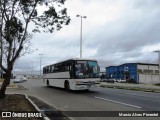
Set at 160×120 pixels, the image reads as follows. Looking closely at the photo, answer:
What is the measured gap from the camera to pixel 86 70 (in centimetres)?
2620

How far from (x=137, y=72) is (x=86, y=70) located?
2994 inches

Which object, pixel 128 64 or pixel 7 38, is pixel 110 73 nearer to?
pixel 128 64

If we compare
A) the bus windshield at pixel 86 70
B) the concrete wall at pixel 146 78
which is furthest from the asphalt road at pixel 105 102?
the concrete wall at pixel 146 78

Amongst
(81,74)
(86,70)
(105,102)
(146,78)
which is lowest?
→ (105,102)

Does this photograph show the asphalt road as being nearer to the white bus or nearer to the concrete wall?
the white bus

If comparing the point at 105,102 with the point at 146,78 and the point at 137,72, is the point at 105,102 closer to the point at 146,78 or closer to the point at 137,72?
the point at 137,72

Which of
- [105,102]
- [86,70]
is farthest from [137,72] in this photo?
[105,102]

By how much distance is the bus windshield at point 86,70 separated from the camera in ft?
85.1

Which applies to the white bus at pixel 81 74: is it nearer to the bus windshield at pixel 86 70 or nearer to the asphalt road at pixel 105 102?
the bus windshield at pixel 86 70

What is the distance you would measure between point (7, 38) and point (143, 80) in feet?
276

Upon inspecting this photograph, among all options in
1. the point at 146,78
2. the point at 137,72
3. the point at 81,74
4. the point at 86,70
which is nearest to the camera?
the point at 81,74

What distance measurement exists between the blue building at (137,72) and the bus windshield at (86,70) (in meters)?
71.0

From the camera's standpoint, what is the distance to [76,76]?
2583cm

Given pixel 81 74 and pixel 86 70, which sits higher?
pixel 86 70
